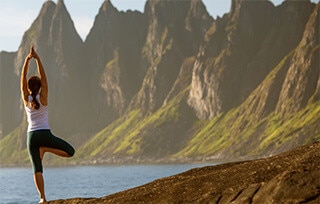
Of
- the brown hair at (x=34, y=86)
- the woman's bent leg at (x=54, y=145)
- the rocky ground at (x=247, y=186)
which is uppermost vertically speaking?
the brown hair at (x=34, y=86)

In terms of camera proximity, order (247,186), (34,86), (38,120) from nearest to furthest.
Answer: (38,120) → (34,86) → (247,186)

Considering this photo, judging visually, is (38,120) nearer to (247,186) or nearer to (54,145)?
(54,145)

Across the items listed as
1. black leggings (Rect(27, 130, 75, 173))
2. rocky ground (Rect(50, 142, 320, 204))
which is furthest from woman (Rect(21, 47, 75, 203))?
rocky ground (Rect(50, 142, 320, 204))

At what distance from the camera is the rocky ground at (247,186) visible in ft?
62.3

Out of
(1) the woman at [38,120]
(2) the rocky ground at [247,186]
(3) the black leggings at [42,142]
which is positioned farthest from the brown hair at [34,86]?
(2) the rocky ground at [247,186]

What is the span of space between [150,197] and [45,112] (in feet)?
17.9

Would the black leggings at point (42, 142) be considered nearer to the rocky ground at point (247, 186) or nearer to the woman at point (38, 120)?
the woman at point (38, 120)

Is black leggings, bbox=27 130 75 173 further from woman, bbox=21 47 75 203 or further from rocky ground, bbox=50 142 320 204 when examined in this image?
rocky ground, bbox=50 142 320 204

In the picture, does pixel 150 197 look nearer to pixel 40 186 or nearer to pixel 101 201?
pixel 101 201

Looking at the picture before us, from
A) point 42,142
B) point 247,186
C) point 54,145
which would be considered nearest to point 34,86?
point 42,142

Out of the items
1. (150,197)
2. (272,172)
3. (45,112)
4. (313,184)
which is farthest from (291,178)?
(45,112)

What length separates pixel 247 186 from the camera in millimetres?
21109

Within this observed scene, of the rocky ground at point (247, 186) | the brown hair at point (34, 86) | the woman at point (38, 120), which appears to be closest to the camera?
the rocky ground at point (247, 186)

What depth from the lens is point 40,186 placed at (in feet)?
65.9
